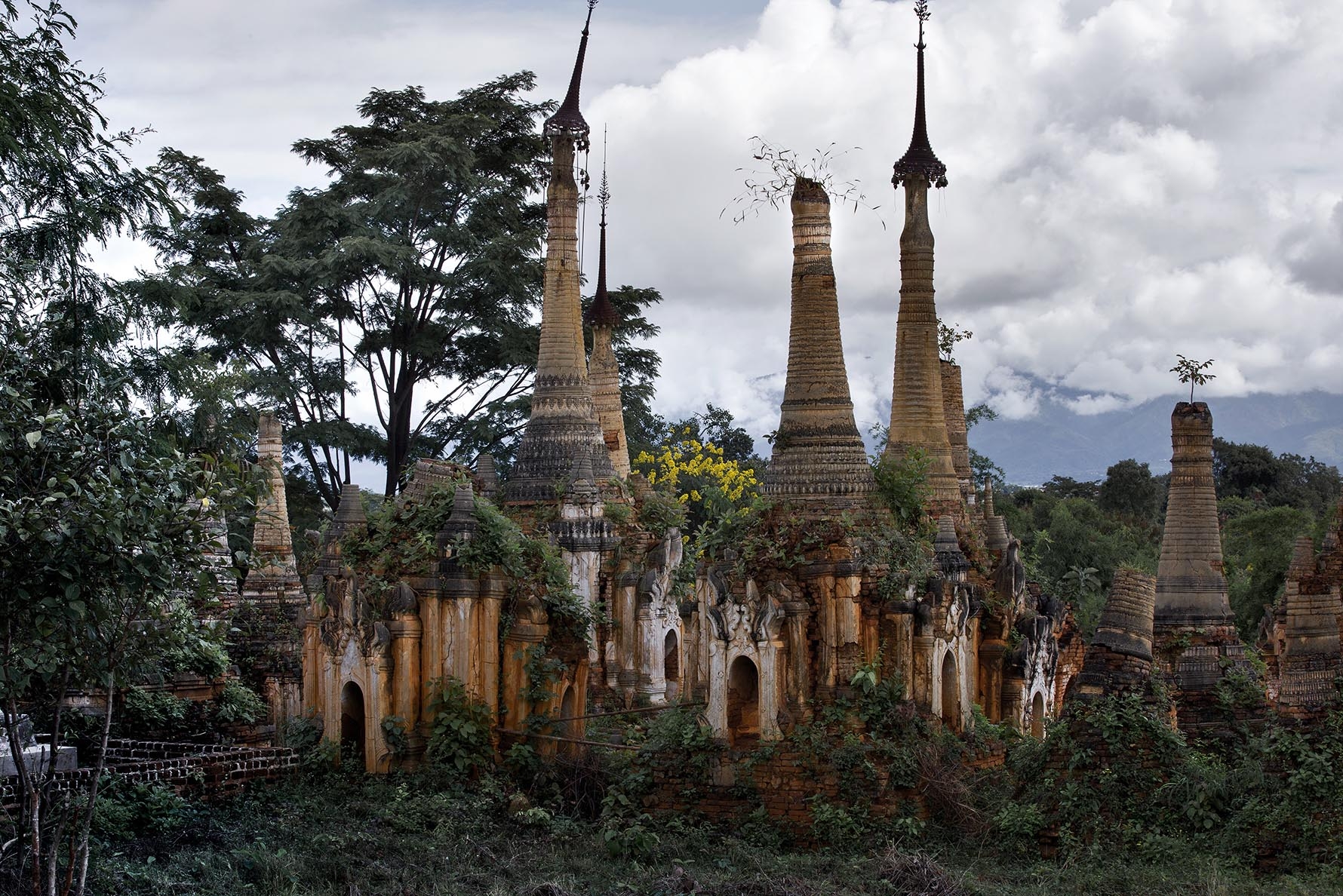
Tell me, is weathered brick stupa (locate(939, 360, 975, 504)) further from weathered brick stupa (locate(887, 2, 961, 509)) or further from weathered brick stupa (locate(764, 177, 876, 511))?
weathered brick stupa (locate(764, 177, 876, 511))

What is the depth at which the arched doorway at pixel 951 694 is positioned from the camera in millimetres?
16422

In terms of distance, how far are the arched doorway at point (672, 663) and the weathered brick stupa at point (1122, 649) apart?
824 centimetres

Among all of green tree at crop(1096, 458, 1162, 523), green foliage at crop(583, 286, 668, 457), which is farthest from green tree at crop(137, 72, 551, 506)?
green tree at crop(1096, 458, 1162, 523)

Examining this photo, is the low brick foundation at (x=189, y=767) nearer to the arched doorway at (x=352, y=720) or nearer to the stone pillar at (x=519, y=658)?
the arched doorway at (x=352, y=720)

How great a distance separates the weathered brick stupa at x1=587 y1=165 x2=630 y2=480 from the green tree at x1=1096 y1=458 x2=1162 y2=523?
29.5 m

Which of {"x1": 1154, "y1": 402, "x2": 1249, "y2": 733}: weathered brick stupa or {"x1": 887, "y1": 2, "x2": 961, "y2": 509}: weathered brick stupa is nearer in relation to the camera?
{"x1": 1154, "y1": 402, "x2": 1249, "y2": 733}: weathered brick stupa

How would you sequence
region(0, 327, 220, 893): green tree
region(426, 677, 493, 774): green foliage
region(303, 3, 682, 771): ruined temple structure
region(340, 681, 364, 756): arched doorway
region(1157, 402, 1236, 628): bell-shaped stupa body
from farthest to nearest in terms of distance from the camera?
region(340, 681, 364, 756): arched doorway
region(303, 3, 682, 771): ruined temple structure
region(426, 677, 493, 774): green foliage
region(1157, 402, 1236, 628): bell-shaped stupa body
region(0, 327, 220, 893): green tree

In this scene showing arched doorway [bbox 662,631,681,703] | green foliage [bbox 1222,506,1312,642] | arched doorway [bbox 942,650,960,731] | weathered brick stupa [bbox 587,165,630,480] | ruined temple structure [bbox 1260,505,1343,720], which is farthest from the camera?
green foliage [bbox 1222,506,1312,642]

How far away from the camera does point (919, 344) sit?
69.1 ft

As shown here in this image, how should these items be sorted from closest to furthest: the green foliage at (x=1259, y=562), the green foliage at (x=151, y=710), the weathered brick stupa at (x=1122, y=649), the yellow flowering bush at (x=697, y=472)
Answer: the weathered brick stupa at (x=1122, y=649) < the green foliage at (x=151, y=710) < the green foliage at (x=1259, y=562) < the yellow flowering bush at (x=697, y=472)

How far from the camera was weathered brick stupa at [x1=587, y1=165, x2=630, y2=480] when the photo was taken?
26.5 m

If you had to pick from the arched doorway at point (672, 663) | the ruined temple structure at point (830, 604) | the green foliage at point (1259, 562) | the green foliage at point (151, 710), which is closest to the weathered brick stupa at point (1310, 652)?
the ruined temple structure at point (830, 604)

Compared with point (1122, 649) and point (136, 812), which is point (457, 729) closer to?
point (136, 812)

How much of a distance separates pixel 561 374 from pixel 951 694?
31.5 ft
